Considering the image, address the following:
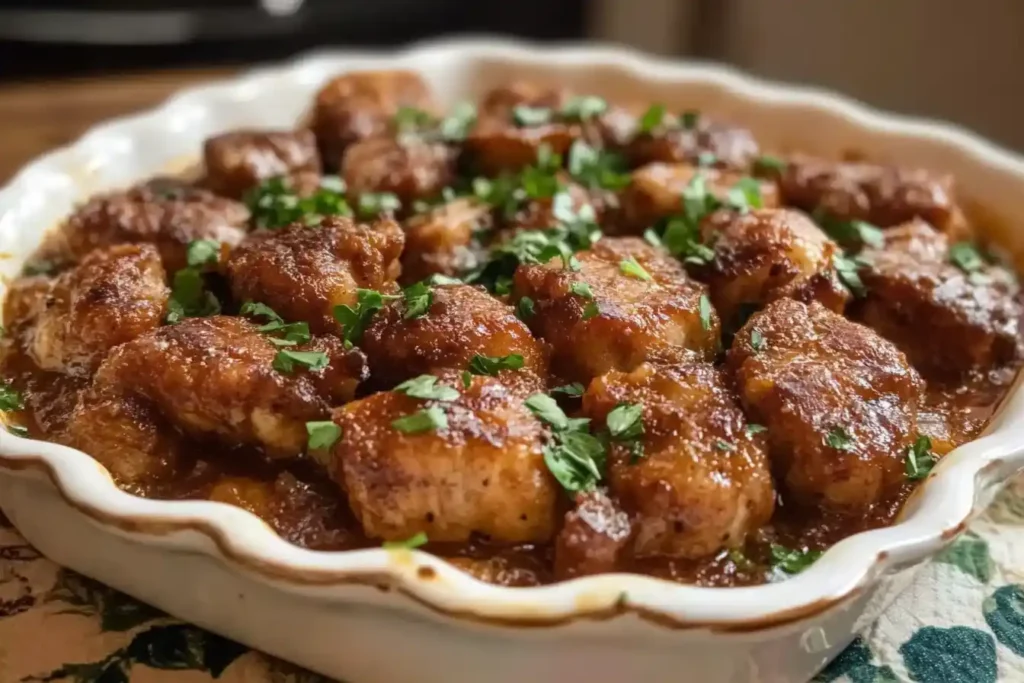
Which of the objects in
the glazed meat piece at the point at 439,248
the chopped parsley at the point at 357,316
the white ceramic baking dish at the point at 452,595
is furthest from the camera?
A: the glazed meat piece at the point at 439,248

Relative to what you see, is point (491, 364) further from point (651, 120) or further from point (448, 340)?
point (651, 120)

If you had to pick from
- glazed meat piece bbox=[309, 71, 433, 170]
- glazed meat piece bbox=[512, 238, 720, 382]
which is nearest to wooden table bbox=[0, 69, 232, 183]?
glazed meat piece bbox=[309, 71, 433, 170]

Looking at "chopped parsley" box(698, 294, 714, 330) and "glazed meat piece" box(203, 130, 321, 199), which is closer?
"chopped parsley" box(698, 294, 714, 330)

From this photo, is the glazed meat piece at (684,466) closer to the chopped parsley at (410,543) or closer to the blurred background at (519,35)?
the chopped parsley at (410,543)

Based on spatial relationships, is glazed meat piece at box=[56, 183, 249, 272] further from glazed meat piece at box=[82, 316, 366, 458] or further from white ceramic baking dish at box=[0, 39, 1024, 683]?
white ceramic baking dish at box=[0, 39, 1024, 683]

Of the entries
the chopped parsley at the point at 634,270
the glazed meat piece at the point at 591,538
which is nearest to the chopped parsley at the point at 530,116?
A: the chopped parsley at the point at 634,270

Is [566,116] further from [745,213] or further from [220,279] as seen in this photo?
[220,279]

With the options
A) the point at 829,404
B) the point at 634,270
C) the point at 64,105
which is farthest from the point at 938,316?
the point at 64,105
